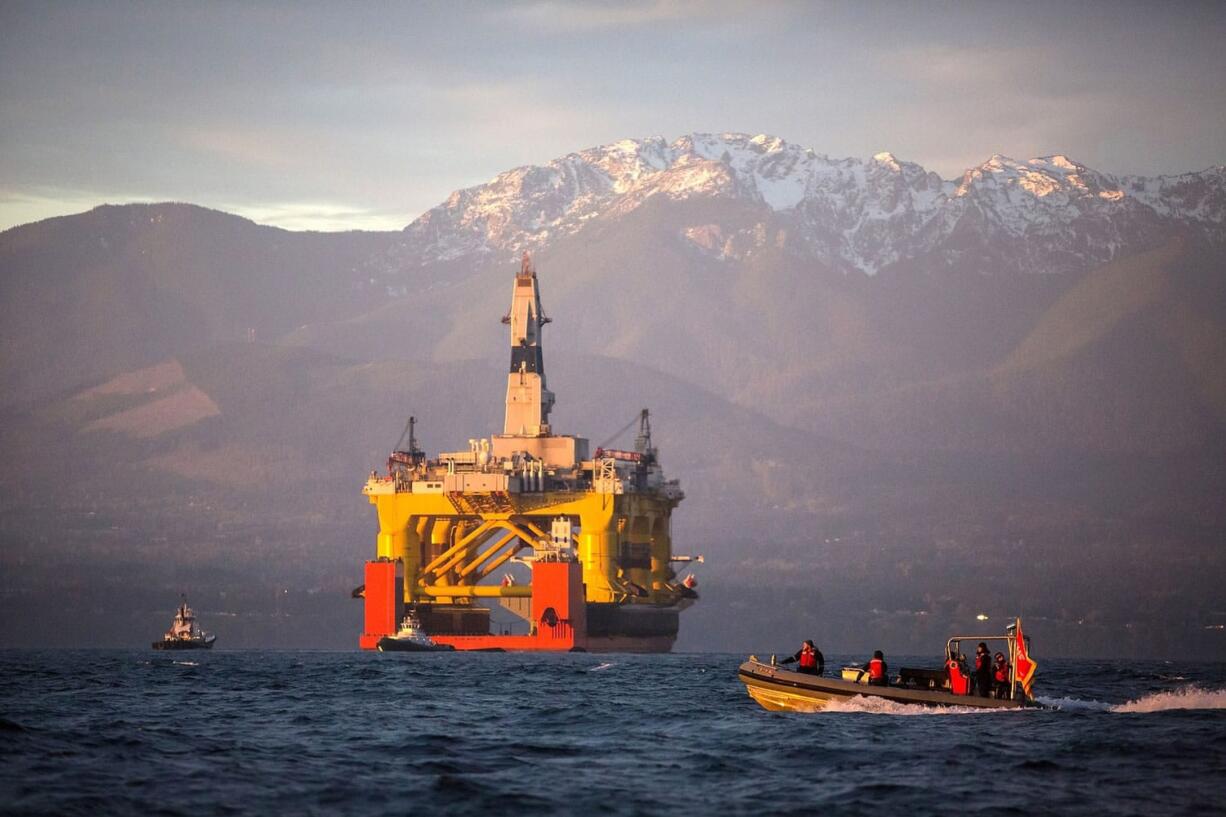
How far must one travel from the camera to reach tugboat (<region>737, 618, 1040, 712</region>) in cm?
6338

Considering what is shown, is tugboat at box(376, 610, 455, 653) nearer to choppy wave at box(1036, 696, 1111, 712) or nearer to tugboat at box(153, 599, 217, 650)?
tugboat at box(153, 599, 217, 650)

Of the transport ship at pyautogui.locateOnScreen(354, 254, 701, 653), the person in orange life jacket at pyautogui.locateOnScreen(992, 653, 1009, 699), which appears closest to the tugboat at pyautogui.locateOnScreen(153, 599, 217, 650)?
the transport ship at pyautogui.locateOnScreen(354, 254, 701, 653)

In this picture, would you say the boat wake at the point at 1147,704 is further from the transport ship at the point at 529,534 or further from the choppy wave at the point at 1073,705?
the transport ship at the point at 529,534

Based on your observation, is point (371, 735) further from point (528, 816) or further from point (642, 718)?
point (528, 816)

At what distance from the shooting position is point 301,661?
118375 millimetres

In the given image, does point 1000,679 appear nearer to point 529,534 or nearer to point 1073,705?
point 1073,705

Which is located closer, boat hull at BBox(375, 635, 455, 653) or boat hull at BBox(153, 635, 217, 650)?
boat hull at BBox(375, 635, 455, 653)

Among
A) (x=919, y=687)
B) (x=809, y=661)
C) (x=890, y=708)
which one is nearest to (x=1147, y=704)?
(x=919, y=687)

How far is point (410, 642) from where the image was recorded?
13225cm

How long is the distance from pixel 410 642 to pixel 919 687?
7230cm

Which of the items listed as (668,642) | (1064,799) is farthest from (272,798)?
(668,642)

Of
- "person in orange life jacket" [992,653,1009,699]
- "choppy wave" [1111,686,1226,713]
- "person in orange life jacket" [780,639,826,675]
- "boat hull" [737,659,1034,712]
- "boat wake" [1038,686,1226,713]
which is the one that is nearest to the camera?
"boat hull" [737,659,1034,712]

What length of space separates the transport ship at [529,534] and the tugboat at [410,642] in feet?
3.89

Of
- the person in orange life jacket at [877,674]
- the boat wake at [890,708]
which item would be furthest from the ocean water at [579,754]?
the person in orange life jacket at [877,674]
